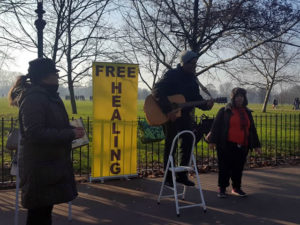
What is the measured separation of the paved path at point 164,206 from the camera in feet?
13.5

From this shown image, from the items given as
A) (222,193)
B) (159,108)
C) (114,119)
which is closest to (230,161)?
(222,193)

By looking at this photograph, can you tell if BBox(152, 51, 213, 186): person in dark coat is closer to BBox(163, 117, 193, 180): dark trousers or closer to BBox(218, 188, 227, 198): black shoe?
BBox(163, 117, 193, 180): dark trousers

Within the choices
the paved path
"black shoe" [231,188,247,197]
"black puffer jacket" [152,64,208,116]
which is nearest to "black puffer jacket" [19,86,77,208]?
the paved path

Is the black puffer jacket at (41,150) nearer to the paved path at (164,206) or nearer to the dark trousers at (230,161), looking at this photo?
the paved path at (164,206)

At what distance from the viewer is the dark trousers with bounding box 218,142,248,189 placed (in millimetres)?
5090

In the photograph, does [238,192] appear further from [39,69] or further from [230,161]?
[39,69]

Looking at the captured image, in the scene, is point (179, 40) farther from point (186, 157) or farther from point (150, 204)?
point (150, 204)

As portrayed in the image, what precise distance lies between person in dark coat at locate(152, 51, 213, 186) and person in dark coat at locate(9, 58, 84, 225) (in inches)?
85.3

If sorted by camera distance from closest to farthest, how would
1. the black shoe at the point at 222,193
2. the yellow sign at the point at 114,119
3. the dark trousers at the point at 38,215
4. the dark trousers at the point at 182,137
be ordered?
the dark trousers at the point at 38,215 < the dark trousers at the point at 182,137 < the black shoe at the point at 222,193 < the yellow sign at the point at 114,119

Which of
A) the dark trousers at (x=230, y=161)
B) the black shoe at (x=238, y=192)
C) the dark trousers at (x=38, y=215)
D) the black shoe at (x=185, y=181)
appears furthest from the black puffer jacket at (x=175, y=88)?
the dark trousers at (x=38, y=215)

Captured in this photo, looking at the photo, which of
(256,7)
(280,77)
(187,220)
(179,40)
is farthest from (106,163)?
(280,77)

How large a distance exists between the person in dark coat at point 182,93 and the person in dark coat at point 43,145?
7.11 ft

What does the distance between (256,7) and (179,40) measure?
2.13m

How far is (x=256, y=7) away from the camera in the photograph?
7012 millimetres
